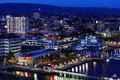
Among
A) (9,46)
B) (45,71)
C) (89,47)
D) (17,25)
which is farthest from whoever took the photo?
(17,25)

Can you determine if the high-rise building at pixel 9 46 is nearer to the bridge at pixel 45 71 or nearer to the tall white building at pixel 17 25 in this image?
the bridge at pixel 45 71

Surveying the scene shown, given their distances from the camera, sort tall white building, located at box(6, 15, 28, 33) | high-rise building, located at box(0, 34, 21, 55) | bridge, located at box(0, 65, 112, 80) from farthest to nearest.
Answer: tall white building, located at box(6, 15, 28, 33)
high-rise building, located at box(0, 34, 21, 55)
bridge, located at box(0, 65, 112, 80)

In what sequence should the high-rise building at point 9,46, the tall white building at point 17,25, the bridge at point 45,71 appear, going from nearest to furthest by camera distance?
the bridge at point 45,71 < the high-rise building at point 9,46 < the tall white building at point 17,25

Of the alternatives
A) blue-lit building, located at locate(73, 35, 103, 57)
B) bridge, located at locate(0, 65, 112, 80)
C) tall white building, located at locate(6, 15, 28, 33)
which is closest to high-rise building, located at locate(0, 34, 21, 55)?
blue-lit building, located at locate(73, 35, 103, 57)

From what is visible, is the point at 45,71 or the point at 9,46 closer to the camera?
the point at 45,71

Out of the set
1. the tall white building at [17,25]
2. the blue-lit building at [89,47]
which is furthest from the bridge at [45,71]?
the tall white building at [17,25]

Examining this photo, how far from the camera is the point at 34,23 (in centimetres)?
2633

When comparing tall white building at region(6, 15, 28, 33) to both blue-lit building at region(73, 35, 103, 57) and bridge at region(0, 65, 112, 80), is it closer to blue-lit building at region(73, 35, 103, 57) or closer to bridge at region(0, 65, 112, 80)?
blue-lit building at region(73, 35, 103, 57)

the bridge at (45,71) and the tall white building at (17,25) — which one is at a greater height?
the tall white building at (17,25)

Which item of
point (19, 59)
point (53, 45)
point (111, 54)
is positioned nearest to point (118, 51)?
point (111, 54)

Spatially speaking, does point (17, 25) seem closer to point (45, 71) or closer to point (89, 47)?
point (89, 47)

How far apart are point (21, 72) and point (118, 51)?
693 cm

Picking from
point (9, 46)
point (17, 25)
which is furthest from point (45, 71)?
point (17, 25)

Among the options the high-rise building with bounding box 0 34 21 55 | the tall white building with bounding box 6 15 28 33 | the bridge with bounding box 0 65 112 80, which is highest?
the tall white building with bounding box 6 15 28 33
